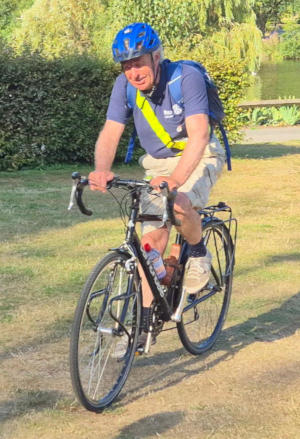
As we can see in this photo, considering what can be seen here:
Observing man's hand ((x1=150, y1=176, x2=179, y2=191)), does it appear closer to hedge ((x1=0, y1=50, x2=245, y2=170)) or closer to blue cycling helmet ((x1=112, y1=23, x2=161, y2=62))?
blue cycling helmet ((x1=112, y1=23, x2=161, y2=62))

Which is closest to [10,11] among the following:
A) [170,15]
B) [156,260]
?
[170,15]

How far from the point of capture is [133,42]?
446cm

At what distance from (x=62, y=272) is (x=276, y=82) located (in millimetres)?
48726

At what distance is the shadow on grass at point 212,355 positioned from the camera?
493 centimetres

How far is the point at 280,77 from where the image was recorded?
2327 inches

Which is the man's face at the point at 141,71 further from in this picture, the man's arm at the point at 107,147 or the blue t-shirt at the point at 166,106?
the man's arm at the point at 107,147


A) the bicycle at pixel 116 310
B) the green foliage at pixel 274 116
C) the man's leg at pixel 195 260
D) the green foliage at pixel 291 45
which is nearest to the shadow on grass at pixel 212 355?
the bicycle at pixel 116 310

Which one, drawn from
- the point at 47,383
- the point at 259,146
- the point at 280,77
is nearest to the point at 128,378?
the point at 47,383

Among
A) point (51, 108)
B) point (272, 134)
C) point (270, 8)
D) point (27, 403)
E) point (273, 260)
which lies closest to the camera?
point (27, 403)

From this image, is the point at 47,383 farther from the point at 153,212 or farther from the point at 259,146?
the point at 259,146

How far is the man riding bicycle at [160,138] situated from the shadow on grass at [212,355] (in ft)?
1.30

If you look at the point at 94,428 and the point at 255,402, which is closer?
the point at 94,428

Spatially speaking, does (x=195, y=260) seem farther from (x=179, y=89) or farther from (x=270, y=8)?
(x=270, y=8)

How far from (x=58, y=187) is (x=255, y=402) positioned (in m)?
9.33
